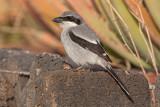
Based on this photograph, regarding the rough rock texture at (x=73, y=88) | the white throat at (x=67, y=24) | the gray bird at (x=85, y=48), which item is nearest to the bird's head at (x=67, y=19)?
the white throat at (x=67, y=24)

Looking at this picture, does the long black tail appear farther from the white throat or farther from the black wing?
the white throat

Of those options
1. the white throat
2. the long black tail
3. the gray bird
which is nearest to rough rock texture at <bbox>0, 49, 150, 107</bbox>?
the long black tail

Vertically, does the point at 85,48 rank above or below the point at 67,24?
below

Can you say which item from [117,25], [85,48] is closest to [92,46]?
[85,48]

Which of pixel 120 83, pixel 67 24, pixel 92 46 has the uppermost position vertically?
pixel 67 24

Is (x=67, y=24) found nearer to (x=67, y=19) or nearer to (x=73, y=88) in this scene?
(x=67, y=19)

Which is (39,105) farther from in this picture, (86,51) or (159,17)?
(159,17)

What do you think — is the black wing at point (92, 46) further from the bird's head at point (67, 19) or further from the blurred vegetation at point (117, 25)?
the bird's head at point (67, 19)
